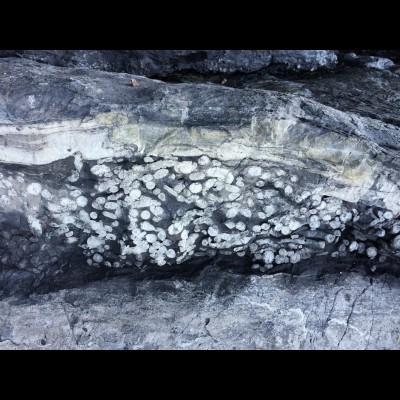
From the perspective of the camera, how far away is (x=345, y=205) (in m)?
1.85

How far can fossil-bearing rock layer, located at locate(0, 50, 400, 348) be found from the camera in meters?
1.68

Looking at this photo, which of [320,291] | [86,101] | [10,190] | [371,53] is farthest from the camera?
[371,53]

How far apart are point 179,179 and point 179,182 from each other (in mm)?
12

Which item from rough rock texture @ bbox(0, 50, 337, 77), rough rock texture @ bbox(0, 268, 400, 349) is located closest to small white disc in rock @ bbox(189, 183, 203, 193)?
rough rock texture @ bbox(0, 268, 400, 349)

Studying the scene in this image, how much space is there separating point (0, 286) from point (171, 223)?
0.82 m

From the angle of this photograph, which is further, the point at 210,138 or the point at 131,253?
the point at 131,253

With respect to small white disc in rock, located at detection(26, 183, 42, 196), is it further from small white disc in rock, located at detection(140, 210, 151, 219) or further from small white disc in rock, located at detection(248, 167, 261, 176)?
small white disc in rock, located at detection(248, 167, 261, 176)

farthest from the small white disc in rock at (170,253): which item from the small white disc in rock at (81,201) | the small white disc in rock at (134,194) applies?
the small white disc in rock at (81,201)

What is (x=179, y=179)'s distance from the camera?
177cm

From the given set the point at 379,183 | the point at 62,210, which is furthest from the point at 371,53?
the point at 62,210

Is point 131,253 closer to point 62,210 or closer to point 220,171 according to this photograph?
point 62,210

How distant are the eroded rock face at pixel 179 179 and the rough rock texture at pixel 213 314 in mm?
83

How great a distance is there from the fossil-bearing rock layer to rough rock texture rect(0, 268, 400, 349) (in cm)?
4

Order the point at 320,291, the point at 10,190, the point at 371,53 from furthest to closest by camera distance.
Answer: the point at 371,53 → the point at 320,291 → the point at 10,190
